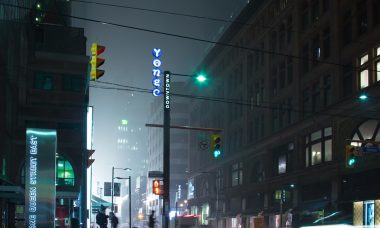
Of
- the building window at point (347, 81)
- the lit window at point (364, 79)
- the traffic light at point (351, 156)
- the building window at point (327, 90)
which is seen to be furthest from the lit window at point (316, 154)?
the traffic light at point (351, 156)

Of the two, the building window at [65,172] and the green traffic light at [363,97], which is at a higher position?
the green traffic light at [363,97]

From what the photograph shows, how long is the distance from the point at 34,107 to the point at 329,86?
85.9ft

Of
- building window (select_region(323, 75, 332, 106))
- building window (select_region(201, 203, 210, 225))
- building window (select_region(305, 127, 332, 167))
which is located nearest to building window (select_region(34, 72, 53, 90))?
building window (select_region(305, 127, 332, 167))

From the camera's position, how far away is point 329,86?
4675 cm

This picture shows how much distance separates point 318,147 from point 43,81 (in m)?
25.8

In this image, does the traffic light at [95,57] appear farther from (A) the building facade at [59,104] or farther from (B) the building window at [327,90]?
(B) the building window at [327,90]

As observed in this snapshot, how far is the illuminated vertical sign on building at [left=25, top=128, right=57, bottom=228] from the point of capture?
725 inches

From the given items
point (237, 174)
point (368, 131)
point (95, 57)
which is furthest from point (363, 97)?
point (237, 174)

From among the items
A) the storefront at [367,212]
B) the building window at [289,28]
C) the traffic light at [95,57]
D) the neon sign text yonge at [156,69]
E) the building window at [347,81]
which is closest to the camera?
the traffic light at [95,57]

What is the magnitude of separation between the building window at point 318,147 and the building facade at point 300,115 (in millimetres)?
88

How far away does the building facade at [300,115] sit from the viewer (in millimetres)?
40469

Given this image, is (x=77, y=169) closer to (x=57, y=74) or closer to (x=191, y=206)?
(x=57, y=74)

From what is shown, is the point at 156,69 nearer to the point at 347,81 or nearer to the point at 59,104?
the point at 347,81

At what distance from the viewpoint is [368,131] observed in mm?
40062
